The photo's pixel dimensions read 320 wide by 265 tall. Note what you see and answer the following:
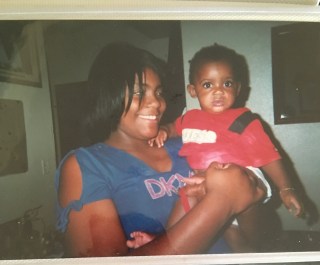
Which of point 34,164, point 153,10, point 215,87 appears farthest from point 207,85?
point 34,164

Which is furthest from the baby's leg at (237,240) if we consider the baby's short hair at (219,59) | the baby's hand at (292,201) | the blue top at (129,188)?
the baby's short hair at (219,59)

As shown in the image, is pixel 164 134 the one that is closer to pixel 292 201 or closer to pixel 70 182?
pixel 70 182

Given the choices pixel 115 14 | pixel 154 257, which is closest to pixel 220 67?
pixel 115 14

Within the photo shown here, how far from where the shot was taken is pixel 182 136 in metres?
0.97

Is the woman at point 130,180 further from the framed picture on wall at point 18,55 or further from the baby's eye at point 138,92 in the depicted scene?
the framed picture on wall at point 18,55

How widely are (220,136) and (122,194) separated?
0.32 metres

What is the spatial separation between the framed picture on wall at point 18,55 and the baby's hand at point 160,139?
37 cm

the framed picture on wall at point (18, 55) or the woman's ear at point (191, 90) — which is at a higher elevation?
the framed picture on wall at point (18, 55)

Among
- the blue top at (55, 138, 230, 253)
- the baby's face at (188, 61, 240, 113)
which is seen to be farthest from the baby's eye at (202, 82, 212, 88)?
the blue top at (55, 138, 230, 253)

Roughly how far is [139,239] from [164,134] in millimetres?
306

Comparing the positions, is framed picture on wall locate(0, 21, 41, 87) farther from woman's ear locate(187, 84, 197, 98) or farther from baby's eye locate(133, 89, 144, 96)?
woman's ear locate(187, 84, 197, 98)

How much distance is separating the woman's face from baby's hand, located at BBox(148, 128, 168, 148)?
15 mm

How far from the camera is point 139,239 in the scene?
94 cm

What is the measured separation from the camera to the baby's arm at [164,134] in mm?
965
